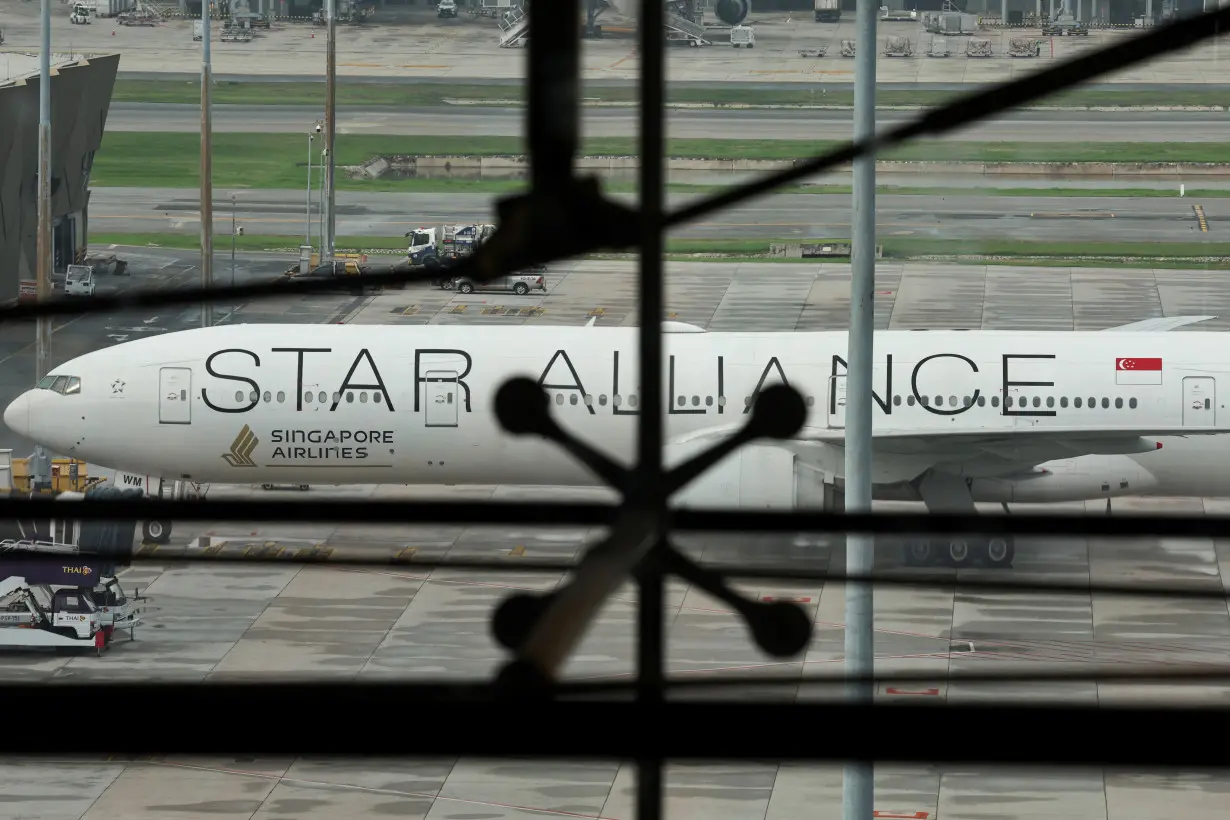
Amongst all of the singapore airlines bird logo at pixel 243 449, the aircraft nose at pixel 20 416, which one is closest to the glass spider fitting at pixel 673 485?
the singapore airlines bird logo at pixel 243 449

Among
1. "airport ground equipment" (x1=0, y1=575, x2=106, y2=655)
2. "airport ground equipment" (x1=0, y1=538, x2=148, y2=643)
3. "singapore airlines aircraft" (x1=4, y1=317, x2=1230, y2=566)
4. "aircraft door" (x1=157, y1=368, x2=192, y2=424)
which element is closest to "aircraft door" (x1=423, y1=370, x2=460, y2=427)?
"singapore airlines aircraft" (x1=4, y1=317, x2=1230, y2=566)

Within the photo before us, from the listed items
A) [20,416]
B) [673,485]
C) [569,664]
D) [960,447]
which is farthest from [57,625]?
[673,485]

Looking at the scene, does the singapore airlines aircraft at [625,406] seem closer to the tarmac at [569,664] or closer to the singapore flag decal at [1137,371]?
the singapore flag decal at [1137,371]

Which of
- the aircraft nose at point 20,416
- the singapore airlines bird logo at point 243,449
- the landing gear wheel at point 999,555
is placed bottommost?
the landing gear wheel at point 999,555

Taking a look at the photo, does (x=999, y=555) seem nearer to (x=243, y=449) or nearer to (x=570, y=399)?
(x=570, y=399)

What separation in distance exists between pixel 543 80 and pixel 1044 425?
33.9 m

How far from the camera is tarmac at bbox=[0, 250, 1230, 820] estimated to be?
27.0 m

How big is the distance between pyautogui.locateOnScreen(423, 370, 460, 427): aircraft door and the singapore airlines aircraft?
3cm

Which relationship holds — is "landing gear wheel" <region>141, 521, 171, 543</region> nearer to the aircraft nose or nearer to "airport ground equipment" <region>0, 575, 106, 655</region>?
the aircraft nose

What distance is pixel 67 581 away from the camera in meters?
33.8

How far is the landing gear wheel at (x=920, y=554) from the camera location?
123ft

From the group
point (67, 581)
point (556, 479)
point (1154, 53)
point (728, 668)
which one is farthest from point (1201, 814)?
point (1154, 53)

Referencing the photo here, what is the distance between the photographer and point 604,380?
37.7 m

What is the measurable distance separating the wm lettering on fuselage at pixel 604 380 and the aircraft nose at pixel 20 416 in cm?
416
